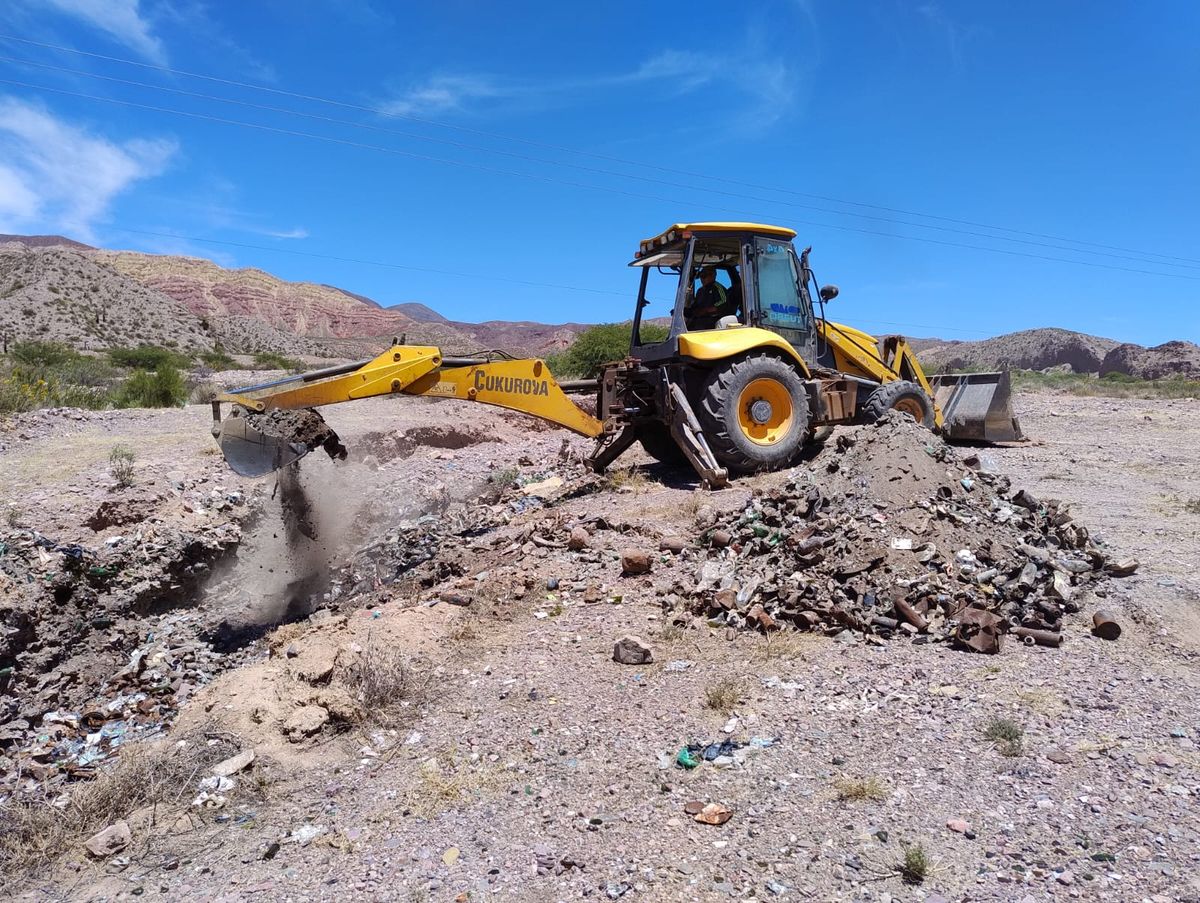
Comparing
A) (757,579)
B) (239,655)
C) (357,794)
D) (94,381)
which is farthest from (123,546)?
(94,381)

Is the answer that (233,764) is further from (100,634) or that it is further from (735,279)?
(735,279)

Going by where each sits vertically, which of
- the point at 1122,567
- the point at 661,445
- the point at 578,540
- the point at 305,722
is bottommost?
the point at 305,722

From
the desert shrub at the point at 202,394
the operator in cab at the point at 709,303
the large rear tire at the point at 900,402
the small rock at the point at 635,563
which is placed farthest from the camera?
the desert shrub at the point at 202,394

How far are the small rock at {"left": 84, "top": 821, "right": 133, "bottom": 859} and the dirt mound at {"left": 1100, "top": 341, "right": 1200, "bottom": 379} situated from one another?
54.4m

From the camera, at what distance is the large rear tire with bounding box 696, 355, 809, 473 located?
27.1 ft

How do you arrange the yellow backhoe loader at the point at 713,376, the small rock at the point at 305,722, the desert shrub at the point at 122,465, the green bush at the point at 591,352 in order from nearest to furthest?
the small rock at the point at 305,722 → the yellow backhoe loader at the point at 713,376 → the desert shrub at the point at 122,465 → the green bush at the point at 591,352

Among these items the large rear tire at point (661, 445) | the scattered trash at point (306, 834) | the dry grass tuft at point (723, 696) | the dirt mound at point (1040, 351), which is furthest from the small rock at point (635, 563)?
the dirt mound at point (1040, 351)

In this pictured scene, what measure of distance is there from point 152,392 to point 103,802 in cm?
1579

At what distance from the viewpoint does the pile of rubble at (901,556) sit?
5.12m

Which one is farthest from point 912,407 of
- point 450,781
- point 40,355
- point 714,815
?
point 40,355

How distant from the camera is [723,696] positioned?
4.31 metres

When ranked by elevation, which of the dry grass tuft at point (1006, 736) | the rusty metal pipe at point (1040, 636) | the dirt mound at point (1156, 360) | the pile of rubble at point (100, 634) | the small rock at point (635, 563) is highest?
the dirt mound at point (1156, 360)

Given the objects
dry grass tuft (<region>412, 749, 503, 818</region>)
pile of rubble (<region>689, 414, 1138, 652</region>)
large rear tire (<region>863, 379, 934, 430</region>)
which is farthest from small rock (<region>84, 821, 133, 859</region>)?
large rear tire (<region>863, 379, 934, 430</region>)

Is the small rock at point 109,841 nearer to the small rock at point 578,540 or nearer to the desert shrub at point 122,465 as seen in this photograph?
the small rock at point 578,540
